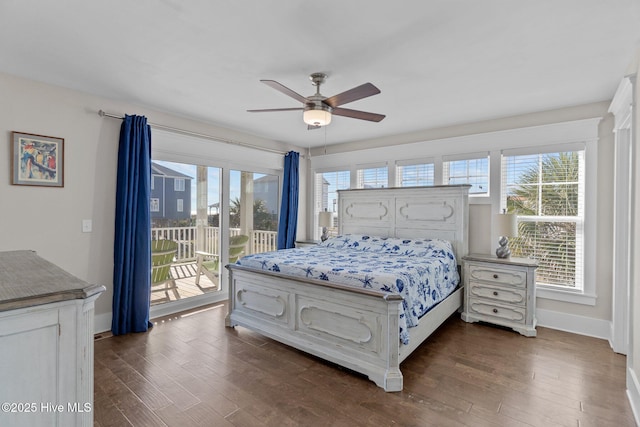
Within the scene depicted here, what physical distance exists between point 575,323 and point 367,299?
8.95 feet

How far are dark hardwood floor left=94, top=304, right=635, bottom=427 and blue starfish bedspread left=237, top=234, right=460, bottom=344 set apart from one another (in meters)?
0.47

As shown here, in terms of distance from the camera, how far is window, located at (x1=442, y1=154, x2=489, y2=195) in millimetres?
4230

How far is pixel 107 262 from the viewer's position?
3.51 meters

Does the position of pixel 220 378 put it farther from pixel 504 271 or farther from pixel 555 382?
pixel 504 271

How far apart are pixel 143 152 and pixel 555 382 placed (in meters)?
4.49

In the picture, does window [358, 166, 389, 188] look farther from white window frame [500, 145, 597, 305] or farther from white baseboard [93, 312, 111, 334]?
white baseboard [93, 312, 111, 334]

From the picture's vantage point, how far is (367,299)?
2.53 metres

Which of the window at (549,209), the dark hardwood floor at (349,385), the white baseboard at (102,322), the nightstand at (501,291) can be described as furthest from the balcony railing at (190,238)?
the window at (549,209)

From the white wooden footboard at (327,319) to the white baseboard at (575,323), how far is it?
2.42m

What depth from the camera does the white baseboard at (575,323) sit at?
11.2ft

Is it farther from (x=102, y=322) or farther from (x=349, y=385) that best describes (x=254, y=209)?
(x=349, y=385)

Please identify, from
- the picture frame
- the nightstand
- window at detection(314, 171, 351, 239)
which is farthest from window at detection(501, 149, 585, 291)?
the picture frame

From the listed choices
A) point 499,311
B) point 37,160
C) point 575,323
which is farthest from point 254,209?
point 575,323

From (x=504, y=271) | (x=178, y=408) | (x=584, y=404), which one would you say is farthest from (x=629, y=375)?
(x=178, y=408)
